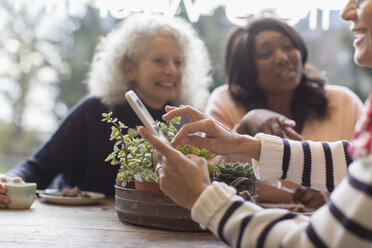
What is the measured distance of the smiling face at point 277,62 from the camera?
2102 mm

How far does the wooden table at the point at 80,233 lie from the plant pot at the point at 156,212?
0.6 inches

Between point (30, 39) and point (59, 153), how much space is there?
2.14 m

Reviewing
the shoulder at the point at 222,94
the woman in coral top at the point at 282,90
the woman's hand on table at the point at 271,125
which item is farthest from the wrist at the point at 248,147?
the shoulder at the point at 222,94

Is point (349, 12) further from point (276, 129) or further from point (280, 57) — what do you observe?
point (280, 57)

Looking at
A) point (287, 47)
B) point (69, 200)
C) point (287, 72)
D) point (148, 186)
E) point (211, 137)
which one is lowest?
point (69, 200)

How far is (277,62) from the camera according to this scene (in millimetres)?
2100

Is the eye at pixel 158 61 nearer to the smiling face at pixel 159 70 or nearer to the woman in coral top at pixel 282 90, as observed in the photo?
the smiling face at pixel 159 70

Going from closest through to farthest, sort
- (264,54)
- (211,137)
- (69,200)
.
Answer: (211,137), (69,200), (264,54)

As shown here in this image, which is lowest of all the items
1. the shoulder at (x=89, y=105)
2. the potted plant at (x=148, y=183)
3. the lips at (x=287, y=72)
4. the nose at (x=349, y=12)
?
the potted plant at (x=148, y=183)

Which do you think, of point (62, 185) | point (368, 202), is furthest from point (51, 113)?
point (368, 202)

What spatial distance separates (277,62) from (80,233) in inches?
55.9

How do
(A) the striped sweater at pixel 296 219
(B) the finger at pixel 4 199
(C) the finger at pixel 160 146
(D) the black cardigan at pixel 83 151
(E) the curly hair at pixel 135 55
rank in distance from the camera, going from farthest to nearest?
(E) the curly hair at pixel 135 55 → (D) the black cardigan at pixel 83 151 → (B) the finger at pixel 4 199 → (C) the finger at pixel 160 146 → (A) the striped sweater at pixel 296 219

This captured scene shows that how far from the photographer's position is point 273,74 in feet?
7.00

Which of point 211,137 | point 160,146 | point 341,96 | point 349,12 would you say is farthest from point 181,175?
point 341,96
